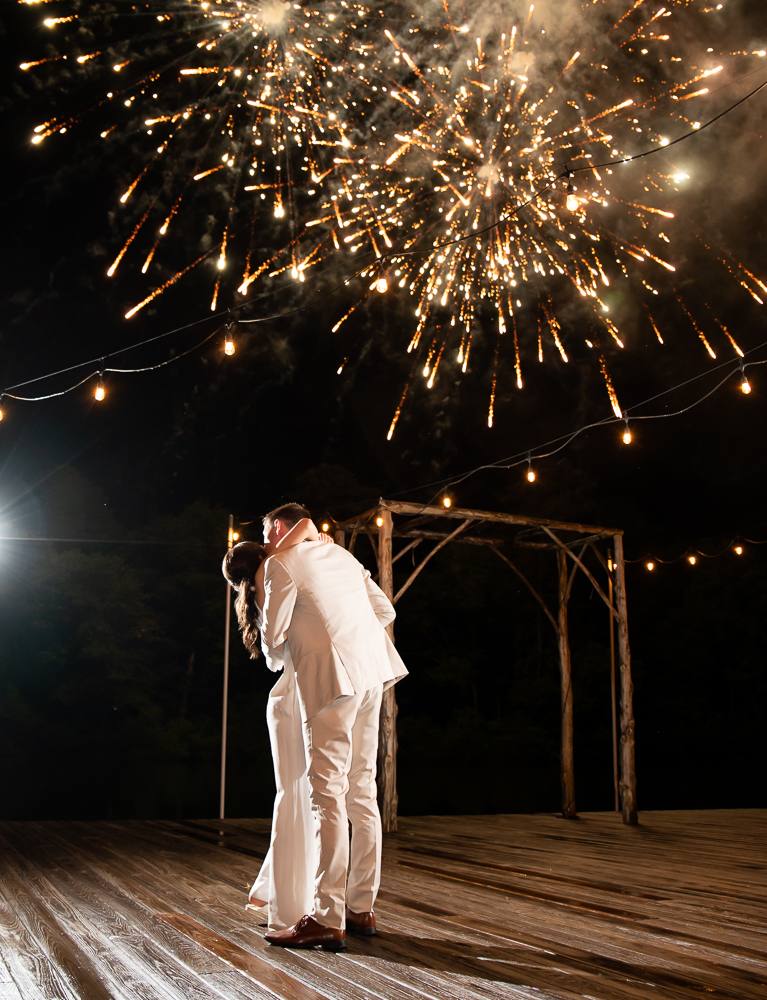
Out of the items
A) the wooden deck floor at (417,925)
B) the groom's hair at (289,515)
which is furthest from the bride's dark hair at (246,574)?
the wooden deck floor at (417,925)

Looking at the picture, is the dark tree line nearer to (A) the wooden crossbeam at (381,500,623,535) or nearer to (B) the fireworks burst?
(A) the wooden crossbeam at (381,500,623,535)

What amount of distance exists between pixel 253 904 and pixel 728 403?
19.6m

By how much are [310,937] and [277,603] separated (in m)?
1.04

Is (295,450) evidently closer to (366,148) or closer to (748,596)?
(748,596)

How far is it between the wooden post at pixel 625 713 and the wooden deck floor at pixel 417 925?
81.4 inches

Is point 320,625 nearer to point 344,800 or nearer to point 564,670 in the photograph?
point 344,800

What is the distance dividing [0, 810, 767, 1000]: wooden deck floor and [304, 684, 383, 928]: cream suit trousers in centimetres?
16

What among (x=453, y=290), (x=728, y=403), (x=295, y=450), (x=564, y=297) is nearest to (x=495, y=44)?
(x=453, y=290)

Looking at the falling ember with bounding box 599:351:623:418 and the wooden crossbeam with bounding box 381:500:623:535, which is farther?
the wooden crossbeam with bounding box 381:500:623:535

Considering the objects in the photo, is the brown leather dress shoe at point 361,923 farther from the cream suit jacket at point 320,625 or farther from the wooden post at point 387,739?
the wooden post at point 387,739

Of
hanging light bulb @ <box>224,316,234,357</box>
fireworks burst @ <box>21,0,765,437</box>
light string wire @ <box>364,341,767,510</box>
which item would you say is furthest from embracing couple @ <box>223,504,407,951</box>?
light string wire @ <box>364,341,767,510</box>

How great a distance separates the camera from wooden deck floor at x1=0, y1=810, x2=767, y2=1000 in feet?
6.93

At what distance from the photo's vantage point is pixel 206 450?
77.9 ft

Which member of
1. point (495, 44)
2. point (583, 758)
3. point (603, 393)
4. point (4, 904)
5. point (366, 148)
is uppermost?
point (603, 393)
